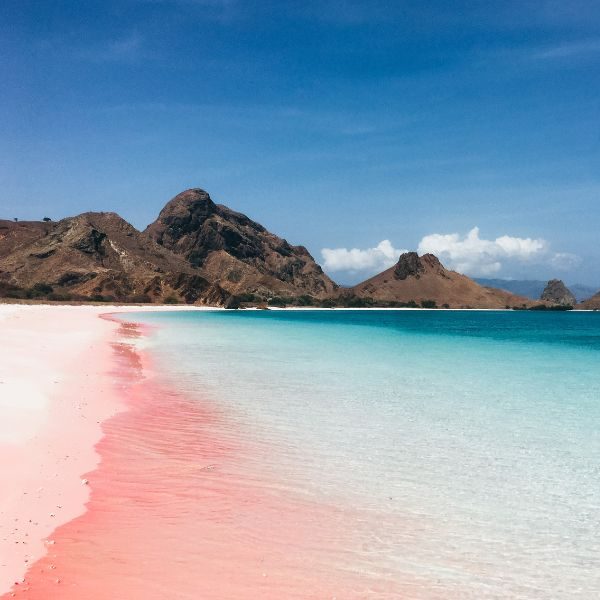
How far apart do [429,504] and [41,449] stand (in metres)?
6.98

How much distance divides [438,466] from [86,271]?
6648 inches

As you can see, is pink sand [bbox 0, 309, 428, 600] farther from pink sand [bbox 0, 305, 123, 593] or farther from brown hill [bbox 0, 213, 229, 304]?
brown hill [bbox 0, 213, 229, 304]

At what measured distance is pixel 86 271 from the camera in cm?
16538

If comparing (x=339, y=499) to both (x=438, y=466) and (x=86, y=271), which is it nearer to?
(x=438, y=466)

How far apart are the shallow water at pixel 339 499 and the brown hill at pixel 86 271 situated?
131 metres

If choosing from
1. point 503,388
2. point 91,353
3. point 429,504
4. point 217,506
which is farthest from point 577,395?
point 91,353

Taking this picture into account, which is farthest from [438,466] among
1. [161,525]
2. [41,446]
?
[41,446]

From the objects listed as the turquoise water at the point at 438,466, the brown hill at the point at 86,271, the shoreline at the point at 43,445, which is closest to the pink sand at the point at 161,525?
the shoreline at the point at 43,445

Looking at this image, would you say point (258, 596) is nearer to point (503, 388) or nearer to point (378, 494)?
point (378, 494)

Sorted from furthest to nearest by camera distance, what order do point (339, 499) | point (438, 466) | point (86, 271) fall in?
point (86, 271)
point (438, 466)
point (339, 499)

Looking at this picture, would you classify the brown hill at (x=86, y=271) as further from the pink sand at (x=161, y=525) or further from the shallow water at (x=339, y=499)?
the pink sand at (x=161, y=525)

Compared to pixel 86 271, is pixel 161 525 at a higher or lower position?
lower

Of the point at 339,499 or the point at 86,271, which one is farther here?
the point at 86,271

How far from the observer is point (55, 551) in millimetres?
6305
